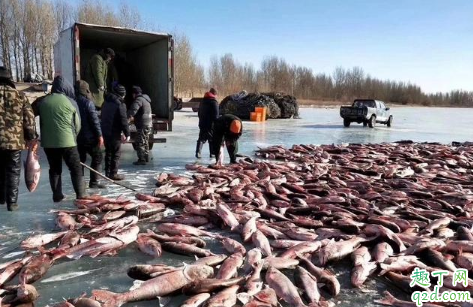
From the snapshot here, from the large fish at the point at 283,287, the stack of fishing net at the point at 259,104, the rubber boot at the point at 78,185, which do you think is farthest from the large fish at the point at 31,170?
the stack of fishing net at the point at 259,104

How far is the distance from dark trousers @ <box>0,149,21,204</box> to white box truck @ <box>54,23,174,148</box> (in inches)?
152

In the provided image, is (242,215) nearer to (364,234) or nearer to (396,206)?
(364,234)

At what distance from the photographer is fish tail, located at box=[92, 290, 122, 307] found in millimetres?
2896

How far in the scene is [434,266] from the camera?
3766mm

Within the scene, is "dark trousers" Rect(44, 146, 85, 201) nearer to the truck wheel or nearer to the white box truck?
the white box truck

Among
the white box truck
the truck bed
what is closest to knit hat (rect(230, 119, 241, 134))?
the white box truck

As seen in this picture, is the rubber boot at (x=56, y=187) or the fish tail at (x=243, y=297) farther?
the rubber boot at (x=56, y=187)

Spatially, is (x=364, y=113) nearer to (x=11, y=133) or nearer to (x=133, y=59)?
(x=133, y=59)

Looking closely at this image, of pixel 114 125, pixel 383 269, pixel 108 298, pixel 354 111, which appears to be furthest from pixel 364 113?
pixel 108 298

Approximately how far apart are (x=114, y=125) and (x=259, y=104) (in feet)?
69.2

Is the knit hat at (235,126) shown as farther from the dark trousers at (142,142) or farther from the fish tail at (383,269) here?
the fish tail at (383,269)

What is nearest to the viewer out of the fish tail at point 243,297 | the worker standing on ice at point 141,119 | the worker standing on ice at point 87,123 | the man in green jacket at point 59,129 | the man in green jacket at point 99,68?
the fish tail at point 243,297

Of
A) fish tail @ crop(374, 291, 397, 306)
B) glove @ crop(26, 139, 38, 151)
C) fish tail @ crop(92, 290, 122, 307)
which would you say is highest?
glove @ crop(26, 139, 38, 151)

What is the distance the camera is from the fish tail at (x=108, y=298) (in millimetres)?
2896
